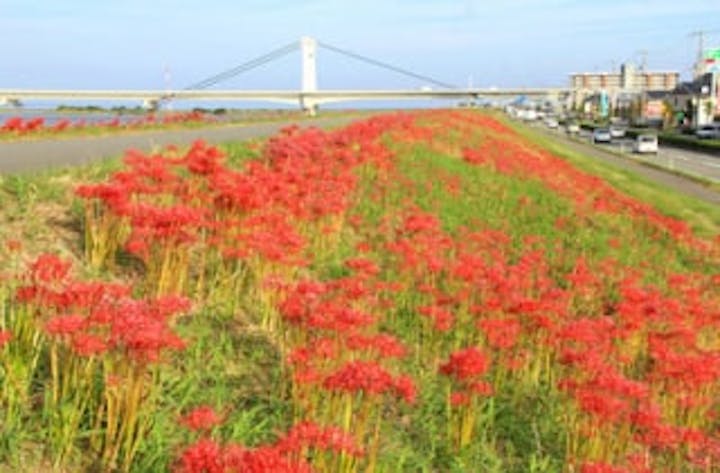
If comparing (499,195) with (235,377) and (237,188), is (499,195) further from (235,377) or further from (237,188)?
(235,377)

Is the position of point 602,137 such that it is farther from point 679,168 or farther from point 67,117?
point 67,117

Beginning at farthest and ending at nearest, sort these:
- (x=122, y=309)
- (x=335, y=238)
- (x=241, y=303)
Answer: (x=335, y=238) → (x=241, y=303) → (x=122, y=309)

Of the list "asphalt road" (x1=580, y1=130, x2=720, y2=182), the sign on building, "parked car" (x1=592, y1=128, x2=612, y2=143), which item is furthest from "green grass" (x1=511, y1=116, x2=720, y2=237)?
the sign on building

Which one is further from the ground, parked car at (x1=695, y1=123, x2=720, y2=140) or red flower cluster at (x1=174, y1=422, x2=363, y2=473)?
red flower cluster at (x1=174, y1=422, x2=363, y2=473)

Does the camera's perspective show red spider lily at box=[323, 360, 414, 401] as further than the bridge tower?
No

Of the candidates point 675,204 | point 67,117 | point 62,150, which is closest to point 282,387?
point 62,150

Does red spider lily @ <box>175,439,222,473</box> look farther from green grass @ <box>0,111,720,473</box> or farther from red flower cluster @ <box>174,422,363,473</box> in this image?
green grass @ <box>0,111,720,473</box>

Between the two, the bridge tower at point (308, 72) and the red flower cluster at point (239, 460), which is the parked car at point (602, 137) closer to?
the bridge tower at point (308, 72)

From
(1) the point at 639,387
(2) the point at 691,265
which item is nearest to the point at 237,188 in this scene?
(1) the point at 639,387

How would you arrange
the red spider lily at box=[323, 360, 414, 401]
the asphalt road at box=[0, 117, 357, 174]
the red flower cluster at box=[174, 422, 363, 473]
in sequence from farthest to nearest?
the asphalt road at box=[0, 117, 357, 174], the red spider lily at box=[323, 360, 414, 401], the red flower cluster at box=[174, 422, 363, 473]

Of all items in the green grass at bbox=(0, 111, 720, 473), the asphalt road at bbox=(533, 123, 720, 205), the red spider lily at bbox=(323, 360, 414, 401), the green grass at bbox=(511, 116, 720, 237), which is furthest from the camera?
the asphalt road at bbox=(533, 123, 720, 205)

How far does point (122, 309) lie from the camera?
5188 millimetres

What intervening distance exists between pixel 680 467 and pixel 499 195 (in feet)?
42.9

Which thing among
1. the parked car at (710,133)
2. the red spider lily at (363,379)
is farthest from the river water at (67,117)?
the parked car at (710,133)
